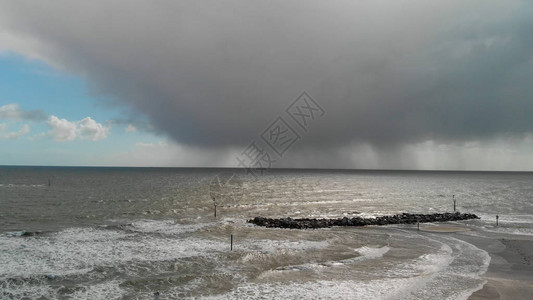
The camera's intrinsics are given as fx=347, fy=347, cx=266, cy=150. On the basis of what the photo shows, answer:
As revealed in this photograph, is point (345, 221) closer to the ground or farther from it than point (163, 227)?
farther from it

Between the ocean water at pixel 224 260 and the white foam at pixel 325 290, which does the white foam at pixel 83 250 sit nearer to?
the ocean water at pixel 224 260

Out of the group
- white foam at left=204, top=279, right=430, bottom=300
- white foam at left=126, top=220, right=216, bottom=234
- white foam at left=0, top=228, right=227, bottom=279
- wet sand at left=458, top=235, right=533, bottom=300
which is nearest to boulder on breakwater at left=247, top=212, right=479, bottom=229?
white foam at left=126, top=220, right=216, bottom=234

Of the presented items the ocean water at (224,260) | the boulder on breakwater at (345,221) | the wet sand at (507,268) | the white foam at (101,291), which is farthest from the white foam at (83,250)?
the wet sand at (507,268)

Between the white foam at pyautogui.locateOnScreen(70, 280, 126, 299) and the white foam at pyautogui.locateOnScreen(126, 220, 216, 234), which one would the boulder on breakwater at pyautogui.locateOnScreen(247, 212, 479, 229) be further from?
the white foam at pyautogui.locateOnScreen(70, 280, 126, 299)

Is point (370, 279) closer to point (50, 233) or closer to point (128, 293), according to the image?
point (128, 293)

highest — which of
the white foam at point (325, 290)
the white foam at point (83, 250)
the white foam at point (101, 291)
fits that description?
the white foam at point (325, 290)

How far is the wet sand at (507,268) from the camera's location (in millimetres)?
19117

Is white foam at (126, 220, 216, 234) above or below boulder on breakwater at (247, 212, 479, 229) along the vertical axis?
below

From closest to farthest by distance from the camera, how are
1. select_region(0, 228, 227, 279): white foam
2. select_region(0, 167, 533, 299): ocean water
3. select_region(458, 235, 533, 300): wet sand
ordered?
select_region(458, 235, 533, 300): wet sand
select_region(0, 167, 533, 299): ocean water
select_region(0, 228, 227, 279): white foam

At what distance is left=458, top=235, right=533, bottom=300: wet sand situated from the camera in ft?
62.7

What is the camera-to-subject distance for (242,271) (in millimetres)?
23328

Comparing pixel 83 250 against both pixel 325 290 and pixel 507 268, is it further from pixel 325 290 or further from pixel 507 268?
pixel 507 268

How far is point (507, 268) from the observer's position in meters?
24.8

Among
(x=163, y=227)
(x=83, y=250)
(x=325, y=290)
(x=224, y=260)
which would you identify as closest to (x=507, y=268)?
(x=325, y=290)
